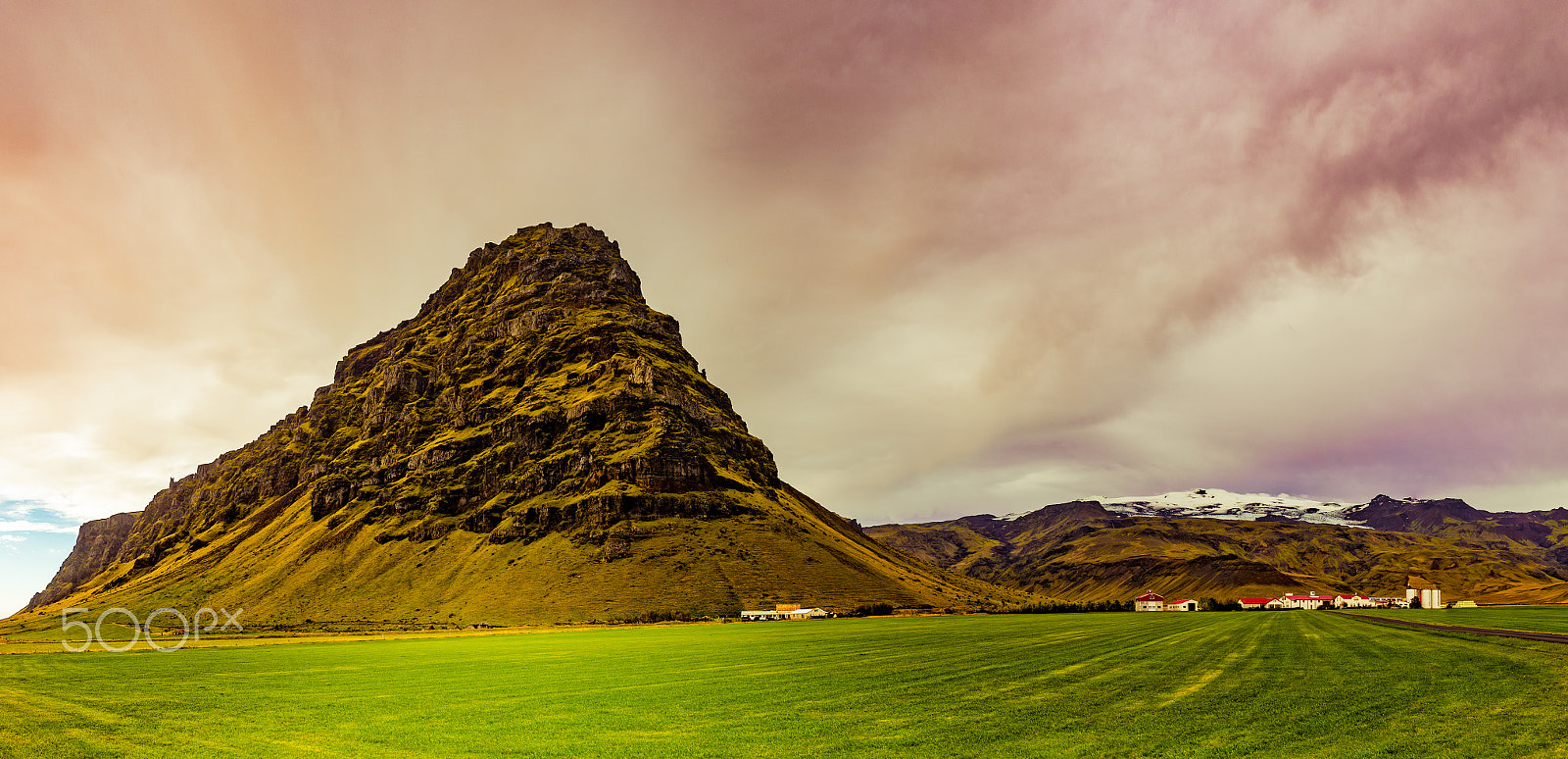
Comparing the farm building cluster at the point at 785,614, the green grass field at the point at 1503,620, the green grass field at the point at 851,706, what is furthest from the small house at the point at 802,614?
the green grass field at the point at 851,706

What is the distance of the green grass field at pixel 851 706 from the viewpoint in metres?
23.7

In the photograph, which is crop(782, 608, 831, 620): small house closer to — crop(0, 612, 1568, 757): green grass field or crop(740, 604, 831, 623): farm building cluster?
crop(740, 604, 831, 623): farm building cluster

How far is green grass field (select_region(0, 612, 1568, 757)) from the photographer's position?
23.7 meters

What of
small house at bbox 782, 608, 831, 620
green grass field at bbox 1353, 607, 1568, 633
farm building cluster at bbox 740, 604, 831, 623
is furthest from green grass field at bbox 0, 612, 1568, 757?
farm building cluster at bbox 740, 604, 831, 623

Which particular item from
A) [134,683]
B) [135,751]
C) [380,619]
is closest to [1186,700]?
[135,751]

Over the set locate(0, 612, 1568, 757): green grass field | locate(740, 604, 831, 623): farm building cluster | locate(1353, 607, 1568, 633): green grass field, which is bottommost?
locate(740, 604, 831, 623): farm building cluster

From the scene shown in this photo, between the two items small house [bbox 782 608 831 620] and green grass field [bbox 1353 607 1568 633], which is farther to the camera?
small house [bbox 782 608 831 620]

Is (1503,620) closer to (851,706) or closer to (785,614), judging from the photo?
(851,706)

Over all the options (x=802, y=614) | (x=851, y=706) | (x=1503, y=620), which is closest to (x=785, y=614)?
(x=802, y=614)

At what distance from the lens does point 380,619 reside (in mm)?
190000

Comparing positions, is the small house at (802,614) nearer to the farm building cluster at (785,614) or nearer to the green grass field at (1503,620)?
the farm building cluster at (785,614)

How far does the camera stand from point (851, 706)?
31203 mm

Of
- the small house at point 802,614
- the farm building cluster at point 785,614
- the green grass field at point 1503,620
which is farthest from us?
the farm building cluster at point 785,614

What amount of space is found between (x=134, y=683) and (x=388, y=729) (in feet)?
101
